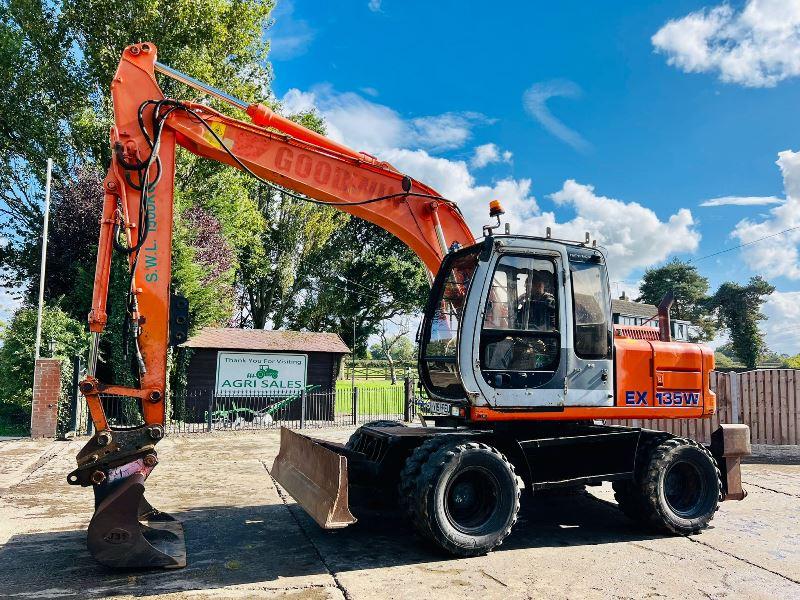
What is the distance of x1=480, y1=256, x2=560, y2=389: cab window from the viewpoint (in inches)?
228

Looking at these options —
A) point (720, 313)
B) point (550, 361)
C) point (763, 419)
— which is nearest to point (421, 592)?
point (550, 361)

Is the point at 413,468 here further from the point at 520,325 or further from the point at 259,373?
the point at 259,373

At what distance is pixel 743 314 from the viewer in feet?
188

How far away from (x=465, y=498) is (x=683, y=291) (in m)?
63.4

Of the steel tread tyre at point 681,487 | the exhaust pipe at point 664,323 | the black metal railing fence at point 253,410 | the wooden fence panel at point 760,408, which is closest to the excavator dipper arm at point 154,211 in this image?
the exhaust pipe at point 664,323

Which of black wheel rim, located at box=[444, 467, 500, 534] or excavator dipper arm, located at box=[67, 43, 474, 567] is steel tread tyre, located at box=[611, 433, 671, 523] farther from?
excavator dipper arm, located at box=[67, 43, 474, 567]

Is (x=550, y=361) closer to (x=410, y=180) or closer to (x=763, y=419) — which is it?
(x=410, y=180)

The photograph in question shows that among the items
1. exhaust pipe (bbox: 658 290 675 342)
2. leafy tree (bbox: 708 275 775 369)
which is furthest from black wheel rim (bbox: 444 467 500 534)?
leafy tree (bbox: 708 275 775 369)

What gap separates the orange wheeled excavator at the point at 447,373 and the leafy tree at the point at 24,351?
10.3 metres

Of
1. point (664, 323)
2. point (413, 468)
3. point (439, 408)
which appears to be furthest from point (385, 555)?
point (664, 323)

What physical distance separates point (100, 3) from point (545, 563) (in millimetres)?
22003

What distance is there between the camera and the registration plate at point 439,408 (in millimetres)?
5996

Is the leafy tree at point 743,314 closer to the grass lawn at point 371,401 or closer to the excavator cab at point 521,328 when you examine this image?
the grass lawn at point 371,401

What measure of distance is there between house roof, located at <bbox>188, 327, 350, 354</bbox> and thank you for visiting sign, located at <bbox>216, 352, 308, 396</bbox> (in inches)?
10.7
